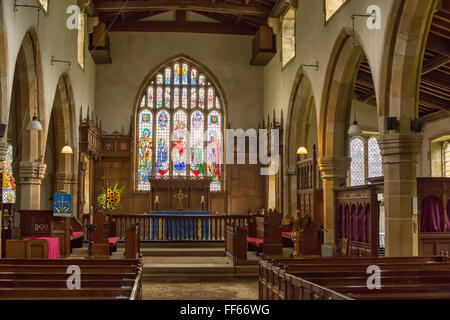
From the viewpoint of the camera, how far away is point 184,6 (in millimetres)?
17672

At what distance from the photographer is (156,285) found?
9.86m

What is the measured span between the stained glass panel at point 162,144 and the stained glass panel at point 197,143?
92 centimetres

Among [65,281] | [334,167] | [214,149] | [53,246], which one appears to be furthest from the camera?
[214,149]

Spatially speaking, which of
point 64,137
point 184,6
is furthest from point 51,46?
point 184,6

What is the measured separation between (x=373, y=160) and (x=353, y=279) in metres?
14.4

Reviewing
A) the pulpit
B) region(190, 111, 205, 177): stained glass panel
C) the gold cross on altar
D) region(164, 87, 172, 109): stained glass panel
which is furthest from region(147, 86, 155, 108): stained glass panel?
the pulpit

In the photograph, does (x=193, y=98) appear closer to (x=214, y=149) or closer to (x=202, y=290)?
(x=214, y=149)

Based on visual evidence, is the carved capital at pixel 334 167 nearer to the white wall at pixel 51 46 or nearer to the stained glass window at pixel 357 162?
the white wall at pixel 51 46

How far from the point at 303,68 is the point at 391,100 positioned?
18.8 ft

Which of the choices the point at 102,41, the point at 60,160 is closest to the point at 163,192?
the point at 60,160

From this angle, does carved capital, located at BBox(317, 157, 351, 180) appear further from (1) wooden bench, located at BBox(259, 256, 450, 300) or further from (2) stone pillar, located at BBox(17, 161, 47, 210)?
(2) stone pillar, located at BBox(17, 161, 47, 210)

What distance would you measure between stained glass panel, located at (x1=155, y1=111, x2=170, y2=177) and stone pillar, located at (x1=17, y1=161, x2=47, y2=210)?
25.2ft

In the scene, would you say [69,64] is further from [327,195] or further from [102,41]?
[327,195]

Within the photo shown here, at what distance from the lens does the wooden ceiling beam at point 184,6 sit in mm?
17219
